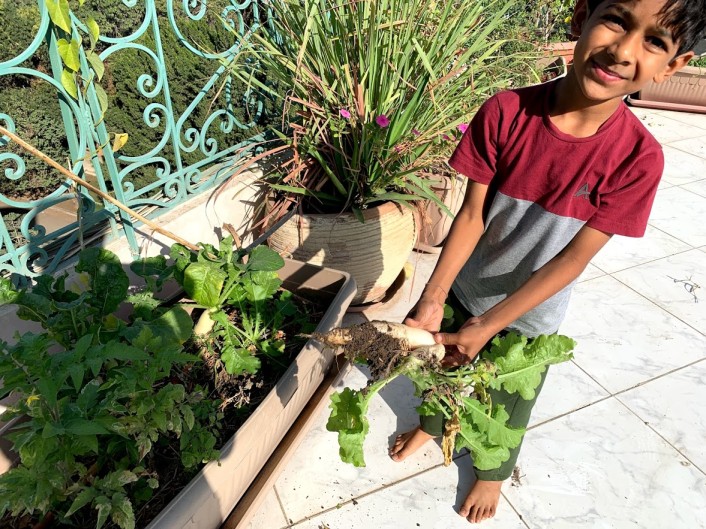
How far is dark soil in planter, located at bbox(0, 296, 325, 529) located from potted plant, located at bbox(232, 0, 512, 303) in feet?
1.31

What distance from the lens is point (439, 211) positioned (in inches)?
95.9

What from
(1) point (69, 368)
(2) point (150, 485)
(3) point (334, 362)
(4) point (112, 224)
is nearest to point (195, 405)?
(2) point (150, 485)

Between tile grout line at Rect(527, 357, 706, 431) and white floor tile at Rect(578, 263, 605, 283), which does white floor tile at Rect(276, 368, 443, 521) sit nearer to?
tile grout line at Rect(527, 357, 706, 431)

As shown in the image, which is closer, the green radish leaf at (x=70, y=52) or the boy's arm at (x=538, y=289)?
the boy's arm at (x=538, y=289)

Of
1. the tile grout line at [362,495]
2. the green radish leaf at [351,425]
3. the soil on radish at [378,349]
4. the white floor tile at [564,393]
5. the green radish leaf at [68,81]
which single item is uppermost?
the green radish leaf at [68,81]

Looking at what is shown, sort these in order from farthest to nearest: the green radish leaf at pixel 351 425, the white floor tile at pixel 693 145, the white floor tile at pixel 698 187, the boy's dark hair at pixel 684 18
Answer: the white floor tile at pixel 693 145 → the white floor tile at pixel 698 187 → the green radish leaf at pixel 351 425 → the boy's dark hair at pixel 684 18

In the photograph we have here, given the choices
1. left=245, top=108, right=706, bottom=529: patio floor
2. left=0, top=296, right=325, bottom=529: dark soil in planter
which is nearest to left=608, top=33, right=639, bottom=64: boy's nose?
left=0, top=296, right=325, bottom=529: dark soil in planter

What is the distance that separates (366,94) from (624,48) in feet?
4.05

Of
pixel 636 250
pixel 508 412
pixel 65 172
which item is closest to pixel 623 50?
pixel 508 412

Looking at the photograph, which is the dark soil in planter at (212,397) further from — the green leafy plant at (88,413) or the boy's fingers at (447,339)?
the boy's fingers at (447,339)

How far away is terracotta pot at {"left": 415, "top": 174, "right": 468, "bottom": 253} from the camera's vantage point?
2.23 metres

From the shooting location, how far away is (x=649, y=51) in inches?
34.5

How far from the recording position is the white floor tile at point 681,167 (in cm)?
348

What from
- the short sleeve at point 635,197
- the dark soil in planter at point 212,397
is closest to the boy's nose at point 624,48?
the short sleeve at point 635,197
